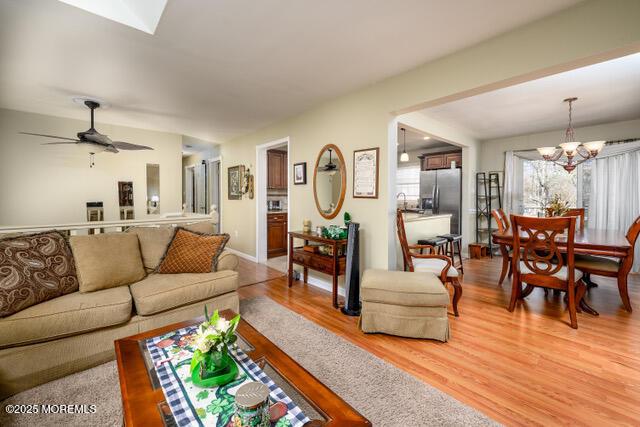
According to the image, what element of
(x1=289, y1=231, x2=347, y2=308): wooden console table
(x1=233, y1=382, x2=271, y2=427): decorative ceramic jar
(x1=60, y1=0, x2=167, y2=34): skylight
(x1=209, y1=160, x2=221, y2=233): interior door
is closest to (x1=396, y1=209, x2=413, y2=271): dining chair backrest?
(x1=289, y1=231, x2=347, y2=308): wooden console table

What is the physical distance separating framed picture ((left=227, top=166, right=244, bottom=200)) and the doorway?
1.80 ft

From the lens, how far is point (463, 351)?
217cm

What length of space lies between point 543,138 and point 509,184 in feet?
3.33

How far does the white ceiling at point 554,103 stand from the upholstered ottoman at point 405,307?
2.62m

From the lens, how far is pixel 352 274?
290cm

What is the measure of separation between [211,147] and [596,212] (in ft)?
26.4

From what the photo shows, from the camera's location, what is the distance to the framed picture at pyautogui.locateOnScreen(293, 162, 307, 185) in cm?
401

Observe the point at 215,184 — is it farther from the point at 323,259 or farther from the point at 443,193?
the point at 443,193

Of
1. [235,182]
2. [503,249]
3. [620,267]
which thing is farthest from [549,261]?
[235,182]

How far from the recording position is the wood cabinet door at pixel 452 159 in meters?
5.91

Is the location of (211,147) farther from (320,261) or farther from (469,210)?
(469,210)

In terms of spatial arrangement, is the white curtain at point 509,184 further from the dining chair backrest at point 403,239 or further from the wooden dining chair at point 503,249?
the dining chair backrest at point 403,239

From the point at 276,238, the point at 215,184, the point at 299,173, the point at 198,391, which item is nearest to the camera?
the point at 198,391

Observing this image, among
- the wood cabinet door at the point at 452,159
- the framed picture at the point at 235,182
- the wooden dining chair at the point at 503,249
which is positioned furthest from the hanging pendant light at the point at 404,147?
the framed picture at the point at 235,182
